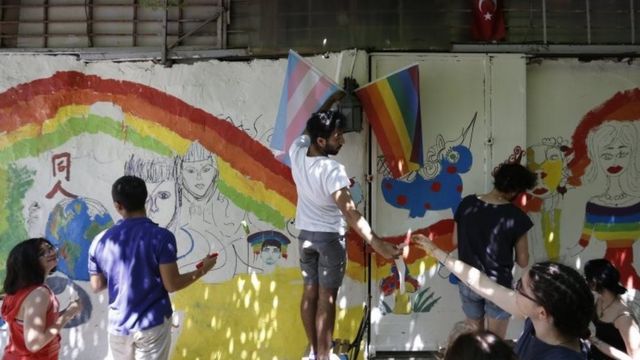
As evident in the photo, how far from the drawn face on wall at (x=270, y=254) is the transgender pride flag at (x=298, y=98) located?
875 mm

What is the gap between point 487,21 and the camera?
4.67 meters

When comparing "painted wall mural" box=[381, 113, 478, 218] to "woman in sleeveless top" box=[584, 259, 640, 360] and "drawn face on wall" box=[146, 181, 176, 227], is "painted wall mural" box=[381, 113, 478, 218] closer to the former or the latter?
"woman in sleeveless top" box=[584, 259, 640, 360]

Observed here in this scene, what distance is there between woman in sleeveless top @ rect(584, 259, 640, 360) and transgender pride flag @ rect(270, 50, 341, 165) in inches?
81.0

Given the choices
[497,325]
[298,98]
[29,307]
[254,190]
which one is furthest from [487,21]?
[29,307]

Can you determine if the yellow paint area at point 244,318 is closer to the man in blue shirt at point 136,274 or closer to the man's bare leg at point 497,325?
the man's bare leg at point 497,325

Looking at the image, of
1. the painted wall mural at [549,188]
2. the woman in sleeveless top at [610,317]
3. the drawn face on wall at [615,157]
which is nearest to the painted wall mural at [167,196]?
the painted wall mural at [549,188]

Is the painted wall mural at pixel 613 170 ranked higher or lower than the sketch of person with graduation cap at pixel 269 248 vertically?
higher

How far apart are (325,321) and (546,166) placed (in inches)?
100

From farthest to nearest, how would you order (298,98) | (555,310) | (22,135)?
(22,135), (298,98), (555,310)

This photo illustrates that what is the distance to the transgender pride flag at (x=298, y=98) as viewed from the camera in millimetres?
3947

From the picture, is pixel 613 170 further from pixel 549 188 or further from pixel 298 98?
pixel 298 98

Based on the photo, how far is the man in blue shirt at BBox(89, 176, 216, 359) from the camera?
270cm

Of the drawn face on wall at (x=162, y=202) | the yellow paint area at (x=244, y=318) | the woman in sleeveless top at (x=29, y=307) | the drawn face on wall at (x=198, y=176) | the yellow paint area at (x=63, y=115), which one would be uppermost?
the yellow paint area at (x=63, y=115)

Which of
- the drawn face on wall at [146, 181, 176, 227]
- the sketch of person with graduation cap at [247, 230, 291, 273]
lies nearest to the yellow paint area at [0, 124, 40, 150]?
the drawn face on wall at [146, 181, 176, 227]
